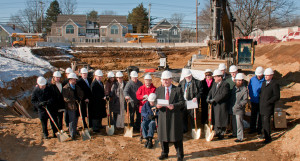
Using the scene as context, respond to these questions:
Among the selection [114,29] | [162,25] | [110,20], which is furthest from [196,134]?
[162,25]

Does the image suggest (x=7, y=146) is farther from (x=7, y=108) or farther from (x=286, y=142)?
(x=286, y=142)

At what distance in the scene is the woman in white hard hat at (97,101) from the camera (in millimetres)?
7328

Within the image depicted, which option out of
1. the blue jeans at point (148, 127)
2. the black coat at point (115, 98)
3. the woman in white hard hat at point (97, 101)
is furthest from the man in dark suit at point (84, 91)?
the blue jeans at point (148, 127)

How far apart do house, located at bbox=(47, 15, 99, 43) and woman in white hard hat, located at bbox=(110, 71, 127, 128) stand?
151ft

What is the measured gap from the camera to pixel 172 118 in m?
5.14

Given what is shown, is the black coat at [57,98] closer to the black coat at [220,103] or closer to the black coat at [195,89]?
the black coat at [195,89]

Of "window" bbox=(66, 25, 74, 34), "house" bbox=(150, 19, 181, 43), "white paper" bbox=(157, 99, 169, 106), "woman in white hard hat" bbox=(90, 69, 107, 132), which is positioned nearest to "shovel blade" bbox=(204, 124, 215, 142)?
"white paper" bbox=(157, 99, 169, 106)

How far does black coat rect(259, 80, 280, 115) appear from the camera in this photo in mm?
6121

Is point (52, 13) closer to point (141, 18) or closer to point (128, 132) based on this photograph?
point (141, 18)

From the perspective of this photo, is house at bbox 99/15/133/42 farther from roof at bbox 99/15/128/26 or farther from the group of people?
the group of people

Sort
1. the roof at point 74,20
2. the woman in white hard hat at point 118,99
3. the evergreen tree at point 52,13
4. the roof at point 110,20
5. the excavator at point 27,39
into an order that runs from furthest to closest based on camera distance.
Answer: the evergreen tree at point 52,13 → the roof at point 110,20 → the roof at point 74,20 → the excavator at point 27,39 → the woman in white hard hat at point 118,99

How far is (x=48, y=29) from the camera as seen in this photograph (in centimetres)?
6162

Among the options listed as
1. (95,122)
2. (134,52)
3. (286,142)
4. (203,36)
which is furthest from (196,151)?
(203,36)

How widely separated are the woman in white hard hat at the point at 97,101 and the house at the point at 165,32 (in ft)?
168
